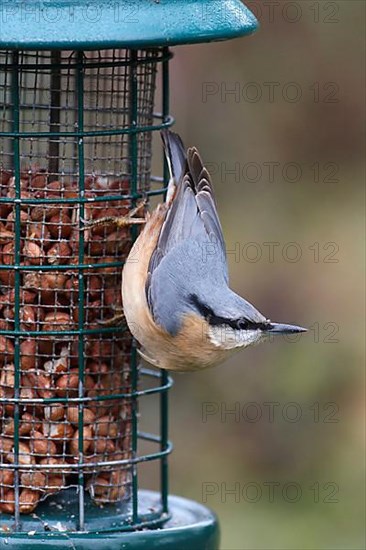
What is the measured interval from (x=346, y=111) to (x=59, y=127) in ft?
12.1

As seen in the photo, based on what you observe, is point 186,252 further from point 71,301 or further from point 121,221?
point 71,301

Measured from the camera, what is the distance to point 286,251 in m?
8.02

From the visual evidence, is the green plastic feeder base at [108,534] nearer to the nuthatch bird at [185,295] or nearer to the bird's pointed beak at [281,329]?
the nuthatch bird at [185,295]

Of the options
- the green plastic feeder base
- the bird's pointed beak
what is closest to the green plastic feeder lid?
the bird's pointed beak

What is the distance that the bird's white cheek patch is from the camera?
14.8ft

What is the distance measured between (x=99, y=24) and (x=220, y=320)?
1.14 metres

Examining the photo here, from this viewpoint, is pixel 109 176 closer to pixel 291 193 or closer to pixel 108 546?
pixel 108 546

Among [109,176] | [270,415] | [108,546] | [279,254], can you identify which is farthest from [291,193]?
[108,546]

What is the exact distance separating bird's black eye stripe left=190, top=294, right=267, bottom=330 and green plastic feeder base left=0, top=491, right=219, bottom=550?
2.68 feet

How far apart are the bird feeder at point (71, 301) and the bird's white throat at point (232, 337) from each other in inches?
19.5

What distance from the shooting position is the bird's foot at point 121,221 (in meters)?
4.80

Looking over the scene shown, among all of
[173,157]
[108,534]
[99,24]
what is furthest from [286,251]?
[99,24]

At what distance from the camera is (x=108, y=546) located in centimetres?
457

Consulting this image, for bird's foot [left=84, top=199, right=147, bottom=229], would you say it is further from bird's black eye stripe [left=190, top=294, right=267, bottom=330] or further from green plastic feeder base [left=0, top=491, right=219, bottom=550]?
green plastic feeder base [left=0, top=491, right=219, bottom=550]
